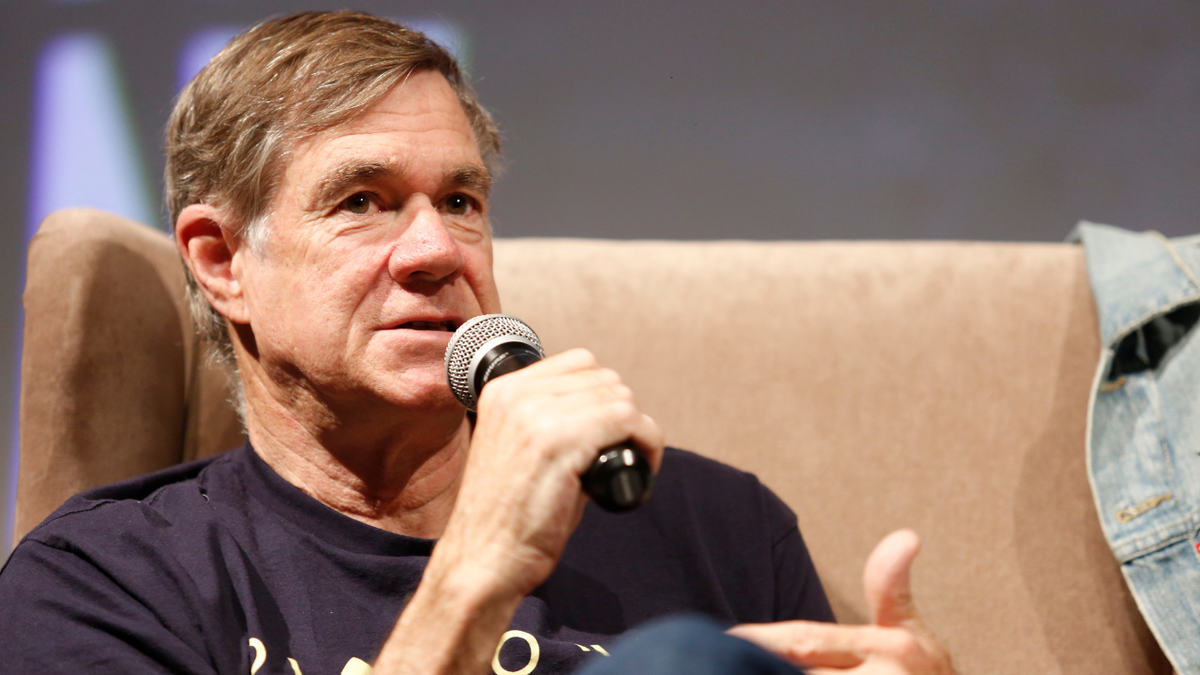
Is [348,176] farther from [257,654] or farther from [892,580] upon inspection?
[892,580]

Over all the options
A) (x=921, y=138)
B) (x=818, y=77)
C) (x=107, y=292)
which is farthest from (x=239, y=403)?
(x=921, y=138)

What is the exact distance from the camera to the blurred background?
5.62 ft

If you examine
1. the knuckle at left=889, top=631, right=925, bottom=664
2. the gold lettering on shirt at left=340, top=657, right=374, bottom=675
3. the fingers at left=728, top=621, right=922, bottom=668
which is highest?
the knuckle at left=889, top=631, right=925, bottom=664

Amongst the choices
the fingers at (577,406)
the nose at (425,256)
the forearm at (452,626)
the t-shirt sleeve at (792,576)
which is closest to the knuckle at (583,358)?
the fingers at (577,406)

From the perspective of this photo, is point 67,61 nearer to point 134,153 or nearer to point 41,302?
point 134,153

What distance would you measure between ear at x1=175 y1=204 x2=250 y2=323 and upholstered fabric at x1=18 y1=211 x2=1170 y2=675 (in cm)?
19

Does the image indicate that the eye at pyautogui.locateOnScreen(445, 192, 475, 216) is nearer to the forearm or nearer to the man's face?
the man's face

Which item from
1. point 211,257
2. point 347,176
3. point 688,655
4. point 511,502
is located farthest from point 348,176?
Result: point 688,655

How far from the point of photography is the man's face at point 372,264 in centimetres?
96

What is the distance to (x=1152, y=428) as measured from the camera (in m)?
1.30

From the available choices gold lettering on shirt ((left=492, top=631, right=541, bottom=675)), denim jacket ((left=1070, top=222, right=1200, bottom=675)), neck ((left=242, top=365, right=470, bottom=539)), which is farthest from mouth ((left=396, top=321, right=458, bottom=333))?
denim jacket ((left=1070, top=222, right=1200, bottom=675))

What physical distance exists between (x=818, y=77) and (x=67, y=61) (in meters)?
1.47

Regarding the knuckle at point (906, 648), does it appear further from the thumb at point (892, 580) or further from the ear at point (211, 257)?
the ear at point (211, 257)

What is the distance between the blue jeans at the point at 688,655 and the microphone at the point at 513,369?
93mm
